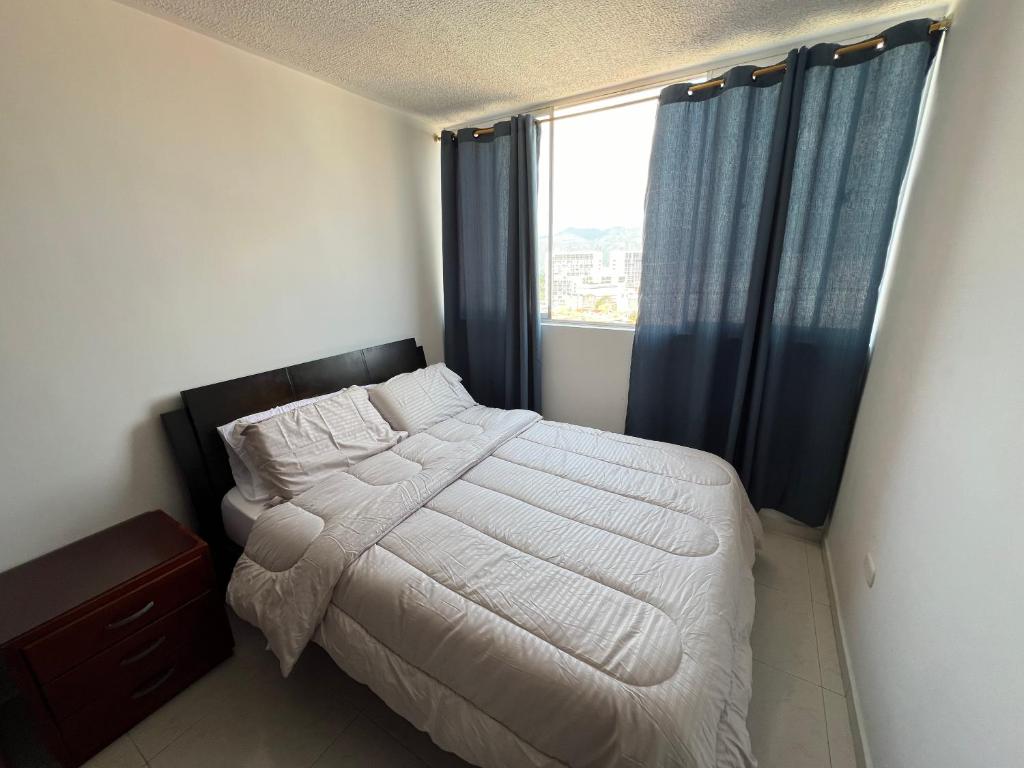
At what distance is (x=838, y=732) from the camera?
4.30ft

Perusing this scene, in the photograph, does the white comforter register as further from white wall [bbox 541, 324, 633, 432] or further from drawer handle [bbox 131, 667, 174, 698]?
white wall [bbox 541, 324, 633, 432]

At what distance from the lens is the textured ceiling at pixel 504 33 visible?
5.13 ft

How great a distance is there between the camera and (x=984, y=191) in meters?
1.11

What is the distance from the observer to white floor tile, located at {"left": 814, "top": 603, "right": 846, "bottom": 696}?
146cm

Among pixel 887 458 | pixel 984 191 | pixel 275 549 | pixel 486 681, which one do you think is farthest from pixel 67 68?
pixel 887 458

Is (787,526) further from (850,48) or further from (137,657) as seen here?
(137,657)

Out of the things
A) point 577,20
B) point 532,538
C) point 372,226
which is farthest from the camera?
point 372,226

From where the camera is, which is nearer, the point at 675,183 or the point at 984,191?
the point at 984,191

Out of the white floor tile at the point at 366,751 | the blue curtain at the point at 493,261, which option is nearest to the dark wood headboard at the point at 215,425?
the white floor tile at the point at 366,751

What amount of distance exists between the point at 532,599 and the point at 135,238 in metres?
2.01

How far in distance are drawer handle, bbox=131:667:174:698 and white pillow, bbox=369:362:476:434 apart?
126cm

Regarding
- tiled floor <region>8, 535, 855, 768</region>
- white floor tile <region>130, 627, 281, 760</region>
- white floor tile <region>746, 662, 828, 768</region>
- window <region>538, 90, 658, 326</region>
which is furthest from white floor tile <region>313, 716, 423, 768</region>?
window <region>538, 90, 658, 326</region>

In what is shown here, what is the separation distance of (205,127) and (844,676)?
11.1 feet

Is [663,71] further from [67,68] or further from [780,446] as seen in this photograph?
[67,68]
